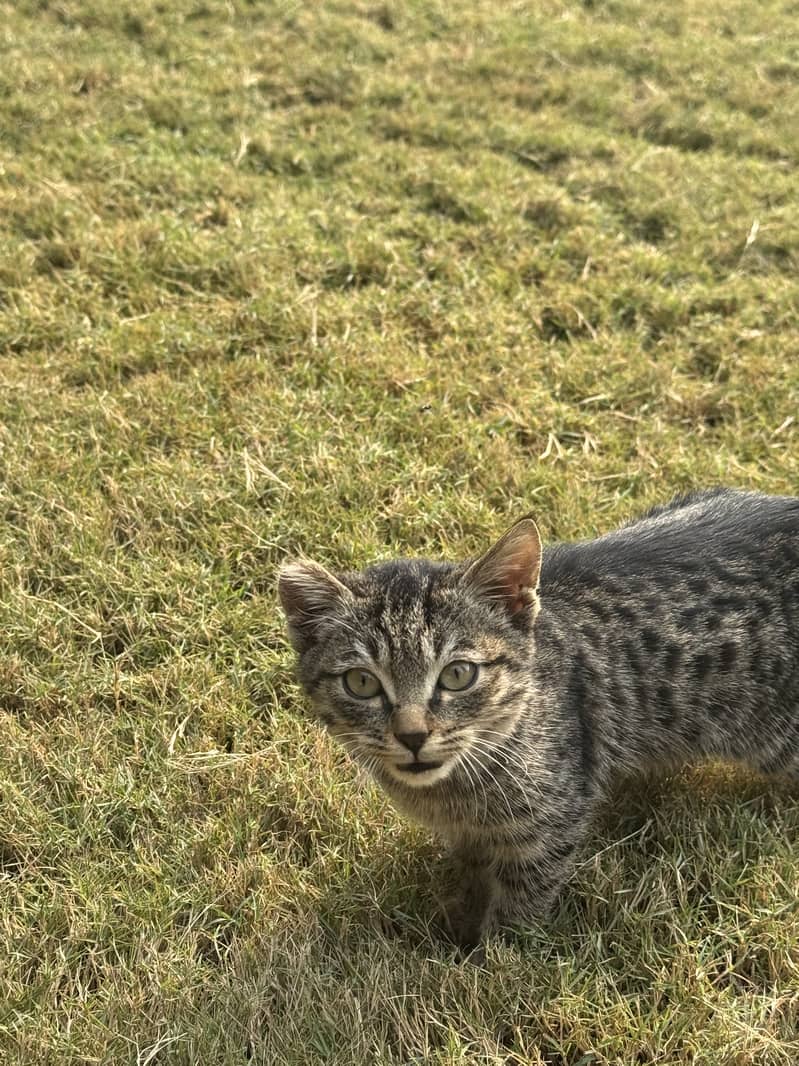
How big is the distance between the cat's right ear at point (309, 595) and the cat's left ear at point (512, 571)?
0.42 metres

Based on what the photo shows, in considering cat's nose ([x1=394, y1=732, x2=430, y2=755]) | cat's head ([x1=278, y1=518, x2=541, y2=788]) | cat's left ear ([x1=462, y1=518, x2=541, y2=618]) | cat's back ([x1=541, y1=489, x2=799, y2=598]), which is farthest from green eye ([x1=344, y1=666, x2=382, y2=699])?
cat's back ([x1=541, y1=489, x2=799, y2=598])

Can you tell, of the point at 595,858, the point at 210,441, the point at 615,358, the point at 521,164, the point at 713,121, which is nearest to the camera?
the point at 595,858

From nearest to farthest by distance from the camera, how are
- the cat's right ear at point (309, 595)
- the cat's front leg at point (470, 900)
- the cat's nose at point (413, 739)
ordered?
the cat's nose at point (413, 739)
the cat's right ear at point (309, 595)
the cat's front leg at point (470, 900)

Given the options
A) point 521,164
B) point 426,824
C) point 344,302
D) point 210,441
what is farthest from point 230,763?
point 521,164

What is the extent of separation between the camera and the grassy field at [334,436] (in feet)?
10.1

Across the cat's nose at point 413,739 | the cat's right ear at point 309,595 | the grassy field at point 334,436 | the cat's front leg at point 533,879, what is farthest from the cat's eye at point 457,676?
the grassy field at point 334,436

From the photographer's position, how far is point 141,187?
6.77m

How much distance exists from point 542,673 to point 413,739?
0.62 meters

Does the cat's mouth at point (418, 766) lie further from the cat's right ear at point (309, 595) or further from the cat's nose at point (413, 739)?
the cat's right ear at point (309, 595)

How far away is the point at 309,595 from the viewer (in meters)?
3.21

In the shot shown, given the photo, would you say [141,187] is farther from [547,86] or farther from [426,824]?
[426,824]

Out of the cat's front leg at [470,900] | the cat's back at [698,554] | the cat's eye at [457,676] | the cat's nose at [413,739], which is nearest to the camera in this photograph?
the cat's nose at [413,739]

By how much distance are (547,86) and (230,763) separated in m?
6.72

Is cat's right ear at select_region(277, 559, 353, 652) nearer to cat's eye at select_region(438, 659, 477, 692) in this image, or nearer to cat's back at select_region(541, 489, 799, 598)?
cat's eye at select_region(438, 659, 477, 692)
